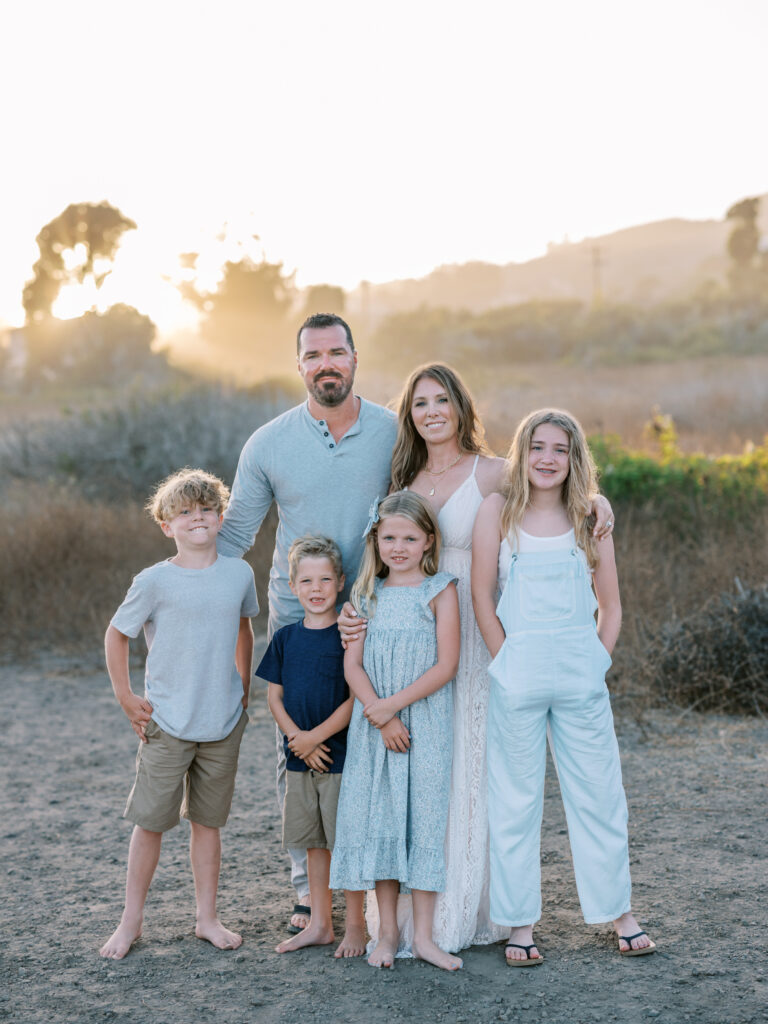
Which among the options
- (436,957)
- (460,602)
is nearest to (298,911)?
(436,957)

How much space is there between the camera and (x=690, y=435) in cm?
1672

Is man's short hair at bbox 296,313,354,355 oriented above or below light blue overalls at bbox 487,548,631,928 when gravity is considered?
above

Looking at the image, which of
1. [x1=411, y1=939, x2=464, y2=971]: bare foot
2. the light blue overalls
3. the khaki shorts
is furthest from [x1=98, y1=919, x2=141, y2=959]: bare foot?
the light blue overalls

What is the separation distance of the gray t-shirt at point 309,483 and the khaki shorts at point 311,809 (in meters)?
0.59

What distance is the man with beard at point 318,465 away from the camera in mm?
3889

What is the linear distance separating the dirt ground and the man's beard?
1968 millimetres

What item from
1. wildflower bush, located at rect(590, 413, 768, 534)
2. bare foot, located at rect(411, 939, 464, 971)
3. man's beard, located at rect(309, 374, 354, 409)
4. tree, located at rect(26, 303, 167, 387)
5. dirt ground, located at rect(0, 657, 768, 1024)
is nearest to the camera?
dirt ground, located at rect(0, 657, 768, 1024)

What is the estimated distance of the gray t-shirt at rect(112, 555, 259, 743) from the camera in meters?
3.66

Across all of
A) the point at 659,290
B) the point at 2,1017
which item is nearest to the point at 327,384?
the point at 2,1017

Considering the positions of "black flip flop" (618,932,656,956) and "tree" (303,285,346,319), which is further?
"tree" (303,285,346,319)

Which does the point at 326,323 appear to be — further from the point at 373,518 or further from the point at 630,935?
the point at 630,935

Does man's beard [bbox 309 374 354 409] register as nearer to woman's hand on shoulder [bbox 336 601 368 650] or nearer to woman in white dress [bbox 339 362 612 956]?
woman in white dress [bbox 339 362 612 956]

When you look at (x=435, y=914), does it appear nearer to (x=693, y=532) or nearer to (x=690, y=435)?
(x=693, y=532)

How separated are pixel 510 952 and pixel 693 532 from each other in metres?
6.36
